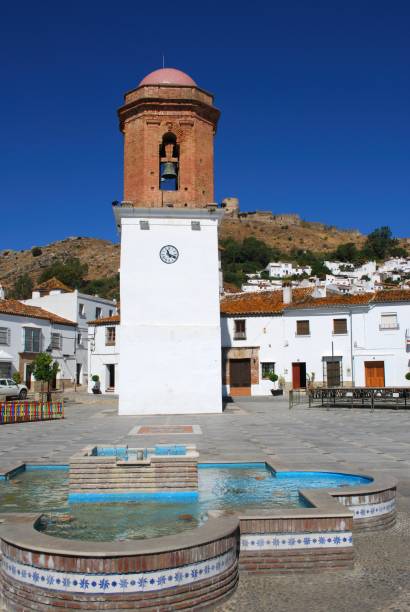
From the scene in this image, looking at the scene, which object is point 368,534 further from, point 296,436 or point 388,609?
point 296,436

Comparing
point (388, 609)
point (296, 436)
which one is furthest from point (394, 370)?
point (388, 609)

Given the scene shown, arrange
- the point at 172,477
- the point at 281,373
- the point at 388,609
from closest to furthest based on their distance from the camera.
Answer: the point at 388,609 → the point at 172,477 → the point at 281,373

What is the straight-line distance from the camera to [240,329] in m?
33.0

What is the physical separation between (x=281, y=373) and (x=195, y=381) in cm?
1343

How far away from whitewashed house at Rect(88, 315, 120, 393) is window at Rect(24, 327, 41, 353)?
340 centimetres

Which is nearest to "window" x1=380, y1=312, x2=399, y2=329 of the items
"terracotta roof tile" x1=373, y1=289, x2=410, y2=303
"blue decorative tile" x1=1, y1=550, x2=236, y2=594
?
"terracotta roof tile" x1=373, y1=289, x2=410, y2=303

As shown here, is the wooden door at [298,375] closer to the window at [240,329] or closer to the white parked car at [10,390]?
the window at [240,329]

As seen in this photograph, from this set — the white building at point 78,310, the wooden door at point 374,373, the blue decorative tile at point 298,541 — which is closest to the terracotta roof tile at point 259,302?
the wooden door at point 374,373

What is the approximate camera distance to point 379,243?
4818 inches

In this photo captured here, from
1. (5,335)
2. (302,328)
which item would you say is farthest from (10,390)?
(302,328)

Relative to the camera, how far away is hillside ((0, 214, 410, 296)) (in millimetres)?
100438

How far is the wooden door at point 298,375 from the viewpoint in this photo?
31875 millimetres

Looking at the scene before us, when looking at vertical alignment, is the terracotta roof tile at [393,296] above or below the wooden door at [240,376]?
above

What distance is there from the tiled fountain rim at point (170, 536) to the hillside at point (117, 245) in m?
88.4
